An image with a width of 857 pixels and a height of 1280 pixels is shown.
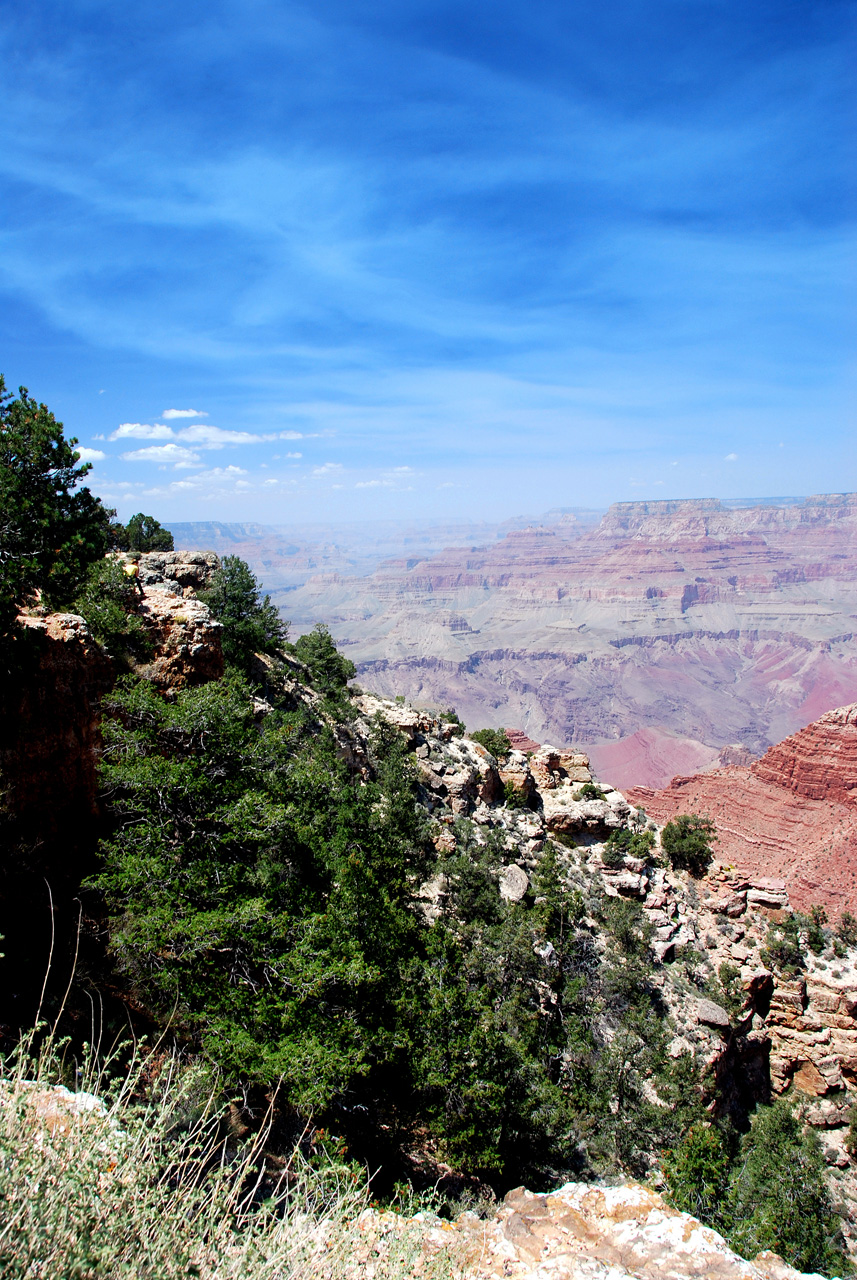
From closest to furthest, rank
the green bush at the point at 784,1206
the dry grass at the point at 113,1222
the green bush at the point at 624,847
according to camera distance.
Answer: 1. the dry grass at the point at 113,1222
2. the green bush at the point at 784,1206
3. the green bush at the point at 624,847

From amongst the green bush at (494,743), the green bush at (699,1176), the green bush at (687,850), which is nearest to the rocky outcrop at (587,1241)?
the green bush at (699,1176)

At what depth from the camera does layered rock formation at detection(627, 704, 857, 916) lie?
50906 mm

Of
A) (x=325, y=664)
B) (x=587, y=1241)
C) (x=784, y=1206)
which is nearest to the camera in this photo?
(x=587, y=1241)

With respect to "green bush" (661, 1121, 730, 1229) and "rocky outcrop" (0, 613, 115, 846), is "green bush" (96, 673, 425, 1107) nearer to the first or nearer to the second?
"rocky outcrop" (0, 613, 115, 846)

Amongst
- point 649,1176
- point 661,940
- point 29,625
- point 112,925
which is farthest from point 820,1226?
point 29,625

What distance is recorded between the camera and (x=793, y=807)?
6050 cm

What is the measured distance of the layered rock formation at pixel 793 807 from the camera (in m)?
50.9

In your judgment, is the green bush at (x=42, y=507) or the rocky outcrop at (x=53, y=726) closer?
the rocky outcrop at (x=53, y=726)

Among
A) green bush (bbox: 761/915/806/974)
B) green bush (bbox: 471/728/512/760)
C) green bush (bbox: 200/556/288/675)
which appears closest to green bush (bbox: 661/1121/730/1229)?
green bush (bbox: 761/915/806/974)

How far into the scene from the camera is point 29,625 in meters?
15.3

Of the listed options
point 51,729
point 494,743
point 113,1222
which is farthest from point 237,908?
point 494,743

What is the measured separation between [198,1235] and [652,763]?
20370 centimetres

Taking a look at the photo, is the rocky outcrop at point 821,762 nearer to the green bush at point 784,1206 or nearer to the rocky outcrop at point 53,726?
the green bush at point 784,1206

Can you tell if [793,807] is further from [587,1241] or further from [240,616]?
[587,1241]
